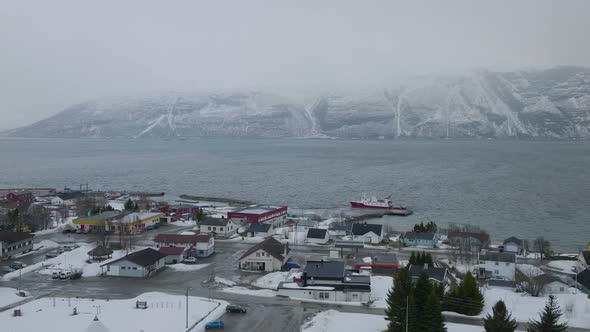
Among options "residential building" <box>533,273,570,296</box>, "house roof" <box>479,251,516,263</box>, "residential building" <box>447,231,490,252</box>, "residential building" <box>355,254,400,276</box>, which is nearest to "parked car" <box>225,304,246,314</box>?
"residential building" <box>355,254,400,276</box>

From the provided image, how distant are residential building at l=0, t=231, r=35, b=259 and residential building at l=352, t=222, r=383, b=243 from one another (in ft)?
63.7

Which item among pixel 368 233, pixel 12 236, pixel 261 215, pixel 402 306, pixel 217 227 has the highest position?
pixel 402 306

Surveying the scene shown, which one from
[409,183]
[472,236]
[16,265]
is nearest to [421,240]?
[472,236]

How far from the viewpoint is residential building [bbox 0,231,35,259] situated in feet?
83.8

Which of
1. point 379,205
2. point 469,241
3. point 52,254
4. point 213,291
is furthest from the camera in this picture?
point 379,205

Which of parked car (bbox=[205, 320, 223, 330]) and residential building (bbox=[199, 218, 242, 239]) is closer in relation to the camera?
parked car (bbox=[205, 320, 223, 330])

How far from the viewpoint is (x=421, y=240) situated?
3077 cm

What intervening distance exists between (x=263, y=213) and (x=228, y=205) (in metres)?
15.0

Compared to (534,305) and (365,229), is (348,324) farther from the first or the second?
(365,229)

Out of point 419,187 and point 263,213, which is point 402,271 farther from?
point 419,187

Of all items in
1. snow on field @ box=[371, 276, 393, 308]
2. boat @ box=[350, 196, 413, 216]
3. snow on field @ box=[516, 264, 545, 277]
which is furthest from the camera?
boat @ box=[350, 196, 413, 216]

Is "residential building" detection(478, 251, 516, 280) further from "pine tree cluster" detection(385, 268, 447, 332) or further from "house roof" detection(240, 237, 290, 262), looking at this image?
"pine tree cluster" detection(385, 268, 447, 332)

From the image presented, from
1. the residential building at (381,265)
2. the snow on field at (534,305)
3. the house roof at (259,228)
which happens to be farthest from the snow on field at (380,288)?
the house roof at (259,228)

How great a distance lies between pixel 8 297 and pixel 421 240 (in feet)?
74.4
